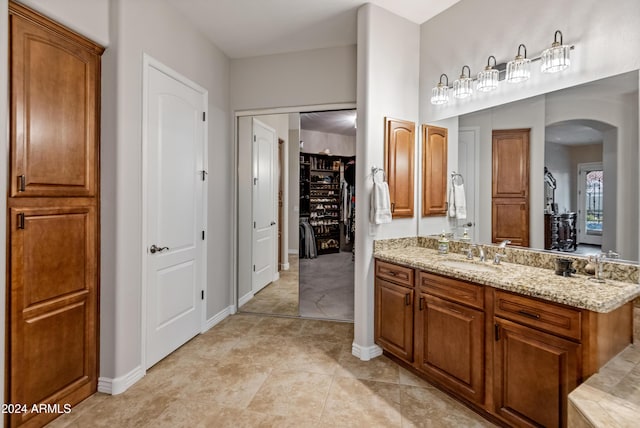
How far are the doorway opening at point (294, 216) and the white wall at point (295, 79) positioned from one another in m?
0.15

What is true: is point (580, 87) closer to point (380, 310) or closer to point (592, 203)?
point (592, 203)

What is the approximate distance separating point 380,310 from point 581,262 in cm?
140

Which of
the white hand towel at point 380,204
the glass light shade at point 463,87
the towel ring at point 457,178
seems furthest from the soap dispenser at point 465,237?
the glass light shade at point 463,87

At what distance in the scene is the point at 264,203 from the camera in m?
3.96

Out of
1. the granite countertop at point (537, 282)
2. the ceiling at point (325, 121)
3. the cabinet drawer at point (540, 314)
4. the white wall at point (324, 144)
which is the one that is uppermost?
the ceiling at point (325, 121)

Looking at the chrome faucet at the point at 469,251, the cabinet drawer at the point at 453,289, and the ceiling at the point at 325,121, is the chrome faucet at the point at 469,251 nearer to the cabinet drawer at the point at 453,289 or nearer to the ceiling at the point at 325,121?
the cabinet drawer at the point at 453,289

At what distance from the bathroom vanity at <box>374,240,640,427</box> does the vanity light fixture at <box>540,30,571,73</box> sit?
1.19 metres

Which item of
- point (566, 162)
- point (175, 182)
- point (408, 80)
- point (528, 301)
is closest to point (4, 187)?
point (175, 182)

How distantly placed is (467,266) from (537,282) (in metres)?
0.52

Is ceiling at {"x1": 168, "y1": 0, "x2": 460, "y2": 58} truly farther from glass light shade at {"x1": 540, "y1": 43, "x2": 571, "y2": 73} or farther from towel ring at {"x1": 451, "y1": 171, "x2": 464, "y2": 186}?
towel ring at {"x1": 451, "y1": 171, "x2": 464, "y2": 186}

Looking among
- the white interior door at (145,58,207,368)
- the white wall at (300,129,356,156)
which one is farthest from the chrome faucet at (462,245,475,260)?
the white interior door at (145,58,207,368)

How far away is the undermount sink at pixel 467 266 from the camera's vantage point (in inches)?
81.8

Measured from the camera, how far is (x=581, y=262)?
1.91 meters

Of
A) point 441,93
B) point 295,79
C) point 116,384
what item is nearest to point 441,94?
point 441,93
